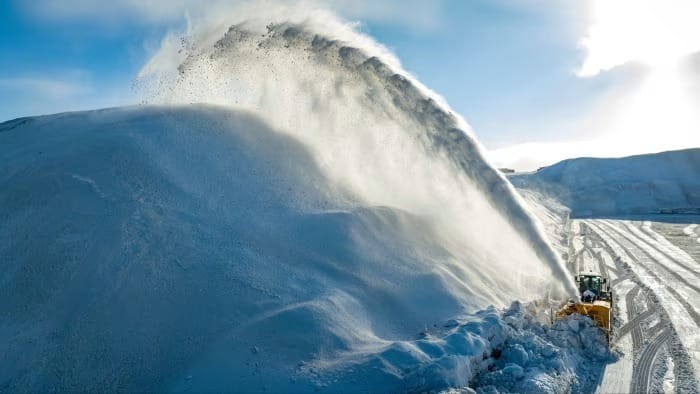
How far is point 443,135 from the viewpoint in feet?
55.1

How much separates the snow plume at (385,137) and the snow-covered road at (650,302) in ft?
9.33

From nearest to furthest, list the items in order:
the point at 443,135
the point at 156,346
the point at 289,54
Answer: the point at 156,346 < the point at 443,135 < the point at 289,54

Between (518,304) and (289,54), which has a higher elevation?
(289,54)

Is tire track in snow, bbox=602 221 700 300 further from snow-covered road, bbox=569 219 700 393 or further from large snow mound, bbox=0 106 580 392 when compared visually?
large snow mound, bbox=0 106 580 392

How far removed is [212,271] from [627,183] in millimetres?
63677

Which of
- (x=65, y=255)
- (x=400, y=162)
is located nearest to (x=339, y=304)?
(x=65, y=255)

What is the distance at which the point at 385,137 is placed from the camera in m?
17.6

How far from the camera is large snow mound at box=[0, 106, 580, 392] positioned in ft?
28.7

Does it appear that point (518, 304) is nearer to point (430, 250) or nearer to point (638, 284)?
point (430, 250)

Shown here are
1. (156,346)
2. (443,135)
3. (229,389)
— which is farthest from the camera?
(443,135)

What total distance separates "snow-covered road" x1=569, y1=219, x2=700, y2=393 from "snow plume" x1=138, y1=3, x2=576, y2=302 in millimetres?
2842

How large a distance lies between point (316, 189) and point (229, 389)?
7.24 meters

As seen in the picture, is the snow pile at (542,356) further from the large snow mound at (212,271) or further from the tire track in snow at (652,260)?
the tire track in snow at (652,260)

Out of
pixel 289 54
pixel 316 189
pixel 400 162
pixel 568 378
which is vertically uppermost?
pixel 289 54
